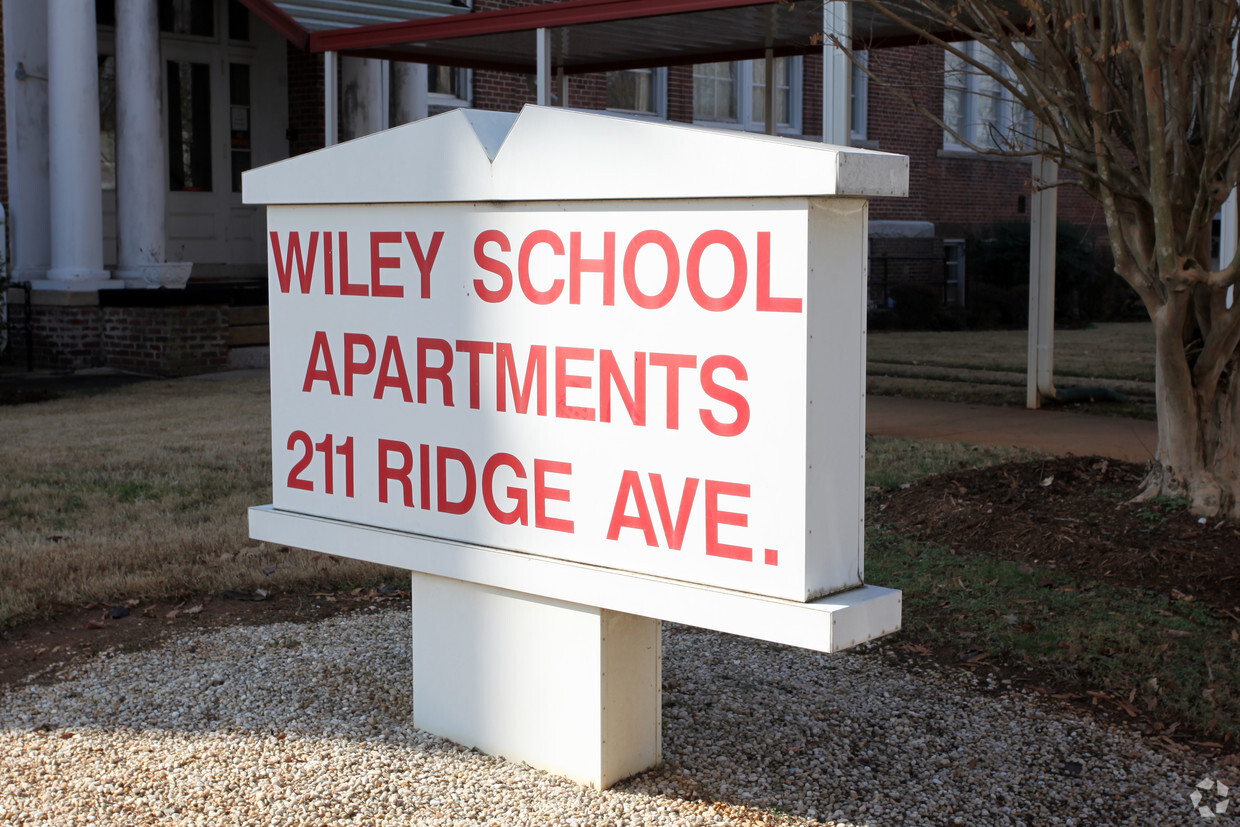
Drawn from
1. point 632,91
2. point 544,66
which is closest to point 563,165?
point 544,66

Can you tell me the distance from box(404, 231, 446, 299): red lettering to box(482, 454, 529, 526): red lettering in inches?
18.8

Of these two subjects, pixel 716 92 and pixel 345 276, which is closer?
pixel 345 276

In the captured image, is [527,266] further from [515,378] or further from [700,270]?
[700,270]

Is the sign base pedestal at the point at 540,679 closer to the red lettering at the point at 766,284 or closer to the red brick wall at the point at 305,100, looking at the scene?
the red lettering at the point at 766,284

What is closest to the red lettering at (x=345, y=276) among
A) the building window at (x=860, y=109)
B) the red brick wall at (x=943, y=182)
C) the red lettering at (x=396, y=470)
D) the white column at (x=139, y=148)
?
the red lettering at (x=396, y=470)

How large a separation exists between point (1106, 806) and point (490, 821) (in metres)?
1.53

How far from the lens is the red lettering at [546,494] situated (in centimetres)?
328

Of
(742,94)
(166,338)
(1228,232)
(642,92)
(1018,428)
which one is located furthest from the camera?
(742,94)

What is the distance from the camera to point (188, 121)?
16141 millimetres

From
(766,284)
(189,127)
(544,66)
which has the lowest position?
(766,284)

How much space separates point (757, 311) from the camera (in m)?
2.88

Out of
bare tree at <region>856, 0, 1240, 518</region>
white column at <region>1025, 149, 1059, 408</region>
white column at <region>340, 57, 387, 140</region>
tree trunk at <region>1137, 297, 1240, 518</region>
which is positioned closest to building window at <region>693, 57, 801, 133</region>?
white column at <region>340, 57, 387, 140</region>

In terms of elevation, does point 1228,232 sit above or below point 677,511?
above

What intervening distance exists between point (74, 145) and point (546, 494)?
437 inches
